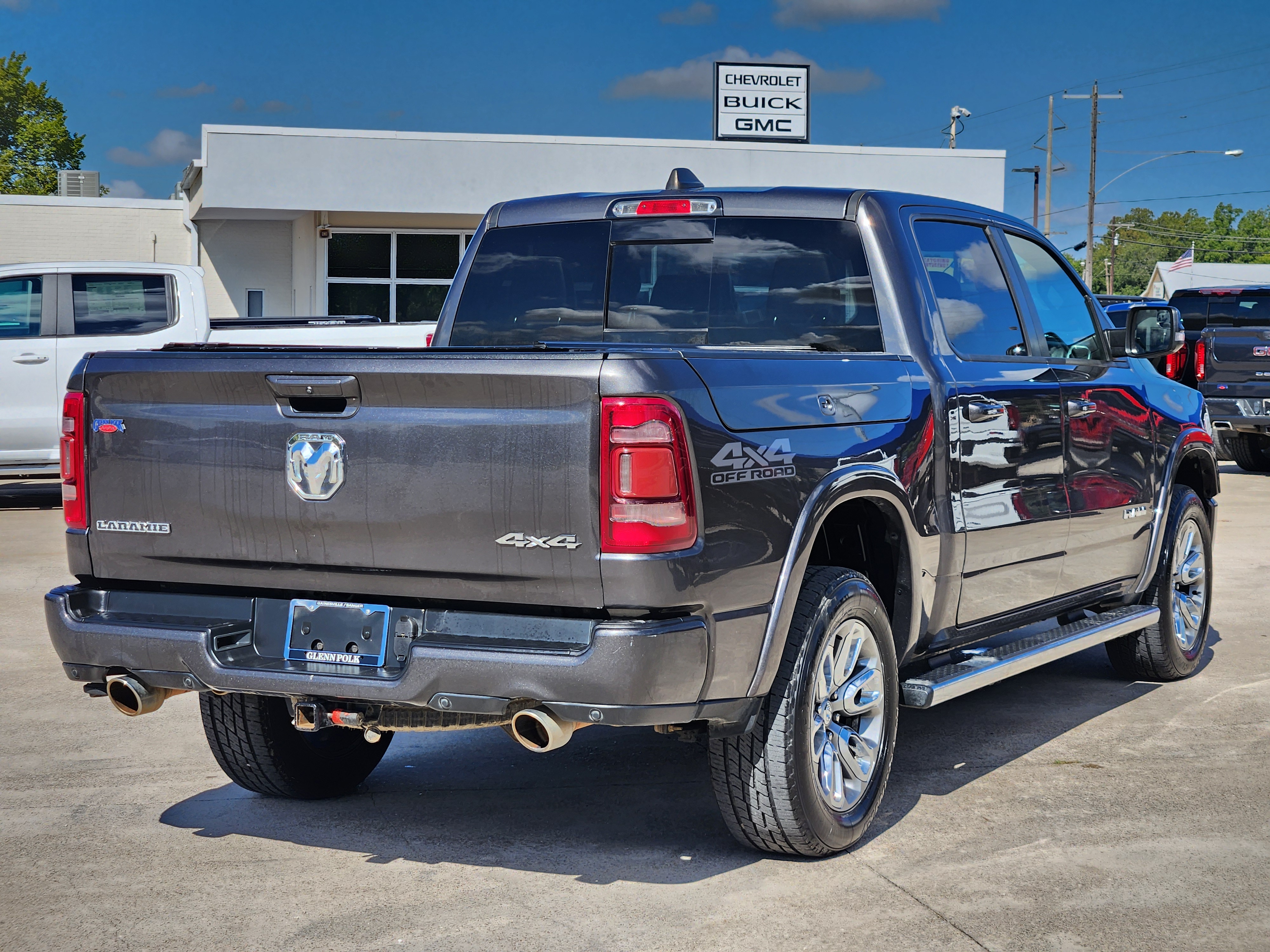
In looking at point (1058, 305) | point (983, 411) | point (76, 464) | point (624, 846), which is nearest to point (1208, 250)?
point (1058, 305)

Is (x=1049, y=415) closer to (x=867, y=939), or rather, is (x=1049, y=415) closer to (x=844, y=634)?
(x=844, y=634)

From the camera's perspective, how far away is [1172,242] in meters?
150

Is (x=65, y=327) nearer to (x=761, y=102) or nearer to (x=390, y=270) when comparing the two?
(x=390, y=270)

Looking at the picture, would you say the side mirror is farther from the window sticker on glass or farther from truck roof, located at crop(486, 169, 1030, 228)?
the window sticker on glass

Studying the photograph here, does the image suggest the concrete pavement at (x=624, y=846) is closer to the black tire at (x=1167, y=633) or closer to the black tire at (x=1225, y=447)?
the black tire at (x=1167, y=633)

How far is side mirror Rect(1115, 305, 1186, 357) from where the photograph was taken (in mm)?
6477

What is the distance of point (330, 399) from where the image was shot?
3.97 meters

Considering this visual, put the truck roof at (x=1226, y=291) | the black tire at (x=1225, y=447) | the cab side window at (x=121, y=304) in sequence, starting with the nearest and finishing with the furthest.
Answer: the cab side window at (x=121, y=304)
the truck roof at (x=1226, y=291)
the black tire at (x=1225, y=447)

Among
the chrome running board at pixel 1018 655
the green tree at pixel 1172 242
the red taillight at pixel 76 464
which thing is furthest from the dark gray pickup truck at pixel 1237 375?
the green tree at pixel 1172 242

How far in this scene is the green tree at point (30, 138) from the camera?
68.1 metres

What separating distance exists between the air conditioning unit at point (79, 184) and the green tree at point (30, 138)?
35.3 meters

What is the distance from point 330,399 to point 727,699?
A: 1.32 m

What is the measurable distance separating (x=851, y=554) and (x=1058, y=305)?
6.16 feet

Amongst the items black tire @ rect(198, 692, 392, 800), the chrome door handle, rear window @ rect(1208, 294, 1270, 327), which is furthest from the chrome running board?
rear window @ rect(1208, 294, 1270, 327)
